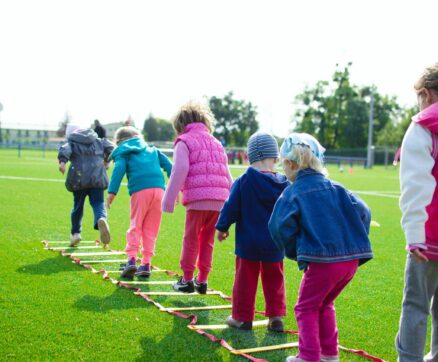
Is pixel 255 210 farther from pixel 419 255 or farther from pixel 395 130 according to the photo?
pixel 395 130

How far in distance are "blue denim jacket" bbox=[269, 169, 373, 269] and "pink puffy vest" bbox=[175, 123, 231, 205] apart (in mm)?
1870

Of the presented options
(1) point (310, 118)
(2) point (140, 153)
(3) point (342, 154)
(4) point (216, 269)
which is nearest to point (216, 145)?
(2) point (140, 153)

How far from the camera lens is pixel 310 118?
76812mm

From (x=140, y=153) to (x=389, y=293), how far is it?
10.3 feet

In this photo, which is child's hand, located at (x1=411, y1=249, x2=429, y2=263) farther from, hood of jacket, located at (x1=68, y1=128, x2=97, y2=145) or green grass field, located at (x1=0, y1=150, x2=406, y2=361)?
hood of jacket, located at (x1=68, y1=128, x2=97, y2=145)

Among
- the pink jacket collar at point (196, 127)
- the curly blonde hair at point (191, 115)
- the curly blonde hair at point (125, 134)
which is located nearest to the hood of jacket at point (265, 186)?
the pink jacket collar at point (196, 127)

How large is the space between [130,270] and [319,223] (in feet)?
10.3

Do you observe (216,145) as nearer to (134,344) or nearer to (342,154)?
(134,344)

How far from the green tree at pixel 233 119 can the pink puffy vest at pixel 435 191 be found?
325 ft

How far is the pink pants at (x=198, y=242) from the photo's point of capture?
18.2 feet

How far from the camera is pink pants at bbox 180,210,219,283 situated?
5.55 m

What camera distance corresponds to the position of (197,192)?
5504 millimetres

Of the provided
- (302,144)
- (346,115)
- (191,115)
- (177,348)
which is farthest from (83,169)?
(346,115)

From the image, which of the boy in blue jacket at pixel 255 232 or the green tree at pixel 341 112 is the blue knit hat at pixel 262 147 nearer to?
the boy in blue jacket at pixel 255 232
